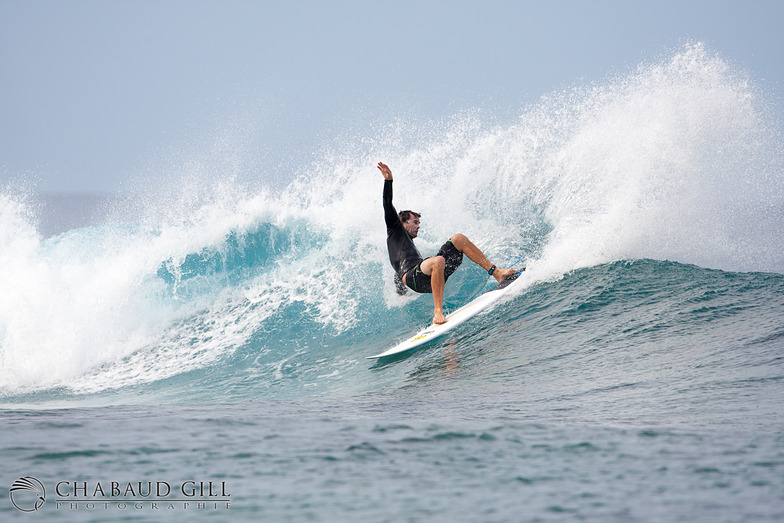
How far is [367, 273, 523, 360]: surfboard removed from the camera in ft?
21.4

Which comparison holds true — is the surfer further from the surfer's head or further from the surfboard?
the surfboard

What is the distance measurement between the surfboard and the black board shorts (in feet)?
1.37

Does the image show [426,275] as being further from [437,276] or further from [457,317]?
[457,317]

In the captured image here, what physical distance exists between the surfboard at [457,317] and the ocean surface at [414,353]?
0.14 meters

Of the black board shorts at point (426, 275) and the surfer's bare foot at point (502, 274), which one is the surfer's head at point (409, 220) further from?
the surfer's bare foot at point (502, 274)

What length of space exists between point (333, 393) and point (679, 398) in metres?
2.87

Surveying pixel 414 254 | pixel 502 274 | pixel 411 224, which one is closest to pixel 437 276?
pixel 414 254

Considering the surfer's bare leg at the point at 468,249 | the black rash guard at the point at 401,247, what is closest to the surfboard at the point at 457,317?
the surfer's bare leg at the point at 468,249

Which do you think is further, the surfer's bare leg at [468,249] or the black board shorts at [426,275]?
the surfer's bare leg at [468,249]

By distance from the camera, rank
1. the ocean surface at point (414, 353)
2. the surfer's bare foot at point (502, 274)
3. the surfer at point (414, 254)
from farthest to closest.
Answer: the surfer's bare foot at point (502, 274) < the surfer at point (414, 254) < the ocean surface at point (414, 353)

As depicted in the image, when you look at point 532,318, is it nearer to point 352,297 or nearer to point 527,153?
point 352,297

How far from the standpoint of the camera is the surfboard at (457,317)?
6.54 m

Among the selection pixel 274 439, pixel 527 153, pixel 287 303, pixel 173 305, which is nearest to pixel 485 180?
pixel 527 153

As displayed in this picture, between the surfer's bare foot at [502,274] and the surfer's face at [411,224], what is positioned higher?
the surfer's face at [411,224]
